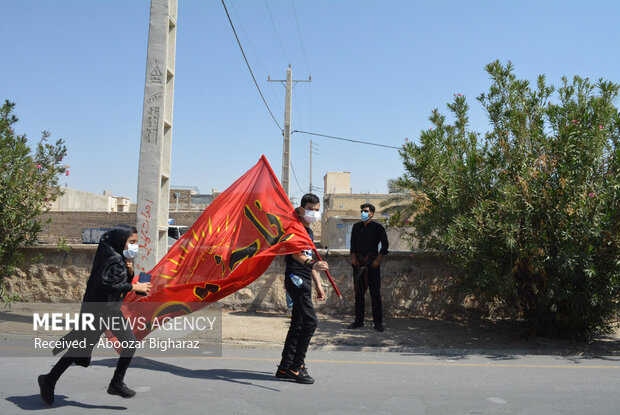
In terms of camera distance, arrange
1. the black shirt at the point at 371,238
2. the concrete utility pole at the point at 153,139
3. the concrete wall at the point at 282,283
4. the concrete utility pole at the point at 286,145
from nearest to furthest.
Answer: the concrete utility pole at the point at 153,139 → the black shirt at the point at 371,238 → the concrete wall at the point at 282,283 → the concrete utility pole at the point at 286,145

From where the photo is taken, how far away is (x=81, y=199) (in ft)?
160

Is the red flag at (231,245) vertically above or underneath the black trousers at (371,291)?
above

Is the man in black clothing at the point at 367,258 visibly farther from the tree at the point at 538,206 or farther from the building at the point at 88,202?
the building at the point at 88,202

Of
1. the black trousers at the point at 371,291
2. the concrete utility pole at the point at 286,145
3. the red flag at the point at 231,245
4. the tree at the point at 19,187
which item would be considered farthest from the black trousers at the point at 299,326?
the concrete utility pole at the point at 286,145

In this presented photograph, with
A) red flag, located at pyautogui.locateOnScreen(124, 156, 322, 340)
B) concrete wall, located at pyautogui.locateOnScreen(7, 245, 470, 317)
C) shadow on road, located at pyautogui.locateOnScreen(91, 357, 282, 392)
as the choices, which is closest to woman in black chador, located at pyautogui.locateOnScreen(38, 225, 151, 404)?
red flag, located at pyautogui.locateOnScreen(124, 156, 322, 340)

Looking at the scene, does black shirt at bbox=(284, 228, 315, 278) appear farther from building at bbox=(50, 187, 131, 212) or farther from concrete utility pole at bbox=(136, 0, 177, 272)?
building at bbox=(50, 187, 131, 212)

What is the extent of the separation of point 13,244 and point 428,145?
23.8 feet

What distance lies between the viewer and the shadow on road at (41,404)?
480 centimetres

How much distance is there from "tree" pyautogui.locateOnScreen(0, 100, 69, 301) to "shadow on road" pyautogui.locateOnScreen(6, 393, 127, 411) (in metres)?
4.74

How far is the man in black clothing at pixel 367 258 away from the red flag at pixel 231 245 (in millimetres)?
2480

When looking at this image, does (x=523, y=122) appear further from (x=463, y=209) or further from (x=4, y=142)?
(x=4, y=142)

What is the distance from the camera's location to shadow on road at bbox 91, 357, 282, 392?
5871 mm

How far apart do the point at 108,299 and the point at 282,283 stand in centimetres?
541

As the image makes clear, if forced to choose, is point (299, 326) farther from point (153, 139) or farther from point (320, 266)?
point (153, 139)
